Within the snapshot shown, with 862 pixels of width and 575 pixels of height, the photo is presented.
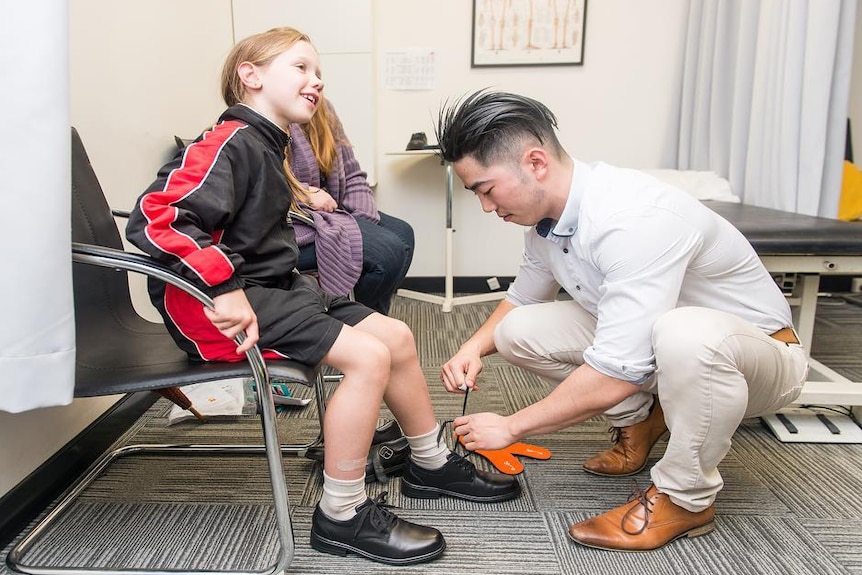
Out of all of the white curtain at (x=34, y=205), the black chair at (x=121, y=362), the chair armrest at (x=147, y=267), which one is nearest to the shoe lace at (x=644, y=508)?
the black chair at (x=121, y=362)

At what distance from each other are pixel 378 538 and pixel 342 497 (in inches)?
3.9

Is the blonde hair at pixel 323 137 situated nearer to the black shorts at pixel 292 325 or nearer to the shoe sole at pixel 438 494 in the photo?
the black shorts at pixel 292 325

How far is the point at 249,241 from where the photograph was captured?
1068 mm

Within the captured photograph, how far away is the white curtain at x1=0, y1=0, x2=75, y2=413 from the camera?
796 mm

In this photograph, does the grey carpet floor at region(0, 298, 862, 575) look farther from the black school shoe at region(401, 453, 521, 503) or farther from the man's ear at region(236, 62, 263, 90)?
the man's ear at region(236, 62, 263, 90)

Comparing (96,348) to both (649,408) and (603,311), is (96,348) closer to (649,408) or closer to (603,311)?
(603,311)

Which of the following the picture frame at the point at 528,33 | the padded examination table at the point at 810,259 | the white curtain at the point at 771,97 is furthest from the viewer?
the picture frame at the point at 528,33

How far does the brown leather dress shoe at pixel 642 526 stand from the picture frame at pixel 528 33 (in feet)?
8.09

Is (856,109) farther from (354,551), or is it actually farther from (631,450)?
(354,551)

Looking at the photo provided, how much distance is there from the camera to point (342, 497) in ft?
3.52

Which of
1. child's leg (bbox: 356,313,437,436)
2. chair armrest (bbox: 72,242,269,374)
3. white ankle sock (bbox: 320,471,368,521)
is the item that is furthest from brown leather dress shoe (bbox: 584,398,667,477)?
chair armrest (bbox: 72,242,269,374)

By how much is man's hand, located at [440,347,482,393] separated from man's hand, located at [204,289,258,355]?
→ 435mm

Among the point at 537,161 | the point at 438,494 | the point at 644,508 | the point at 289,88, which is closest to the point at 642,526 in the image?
the point at 644,508

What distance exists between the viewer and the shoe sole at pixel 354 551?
42.1 inches
